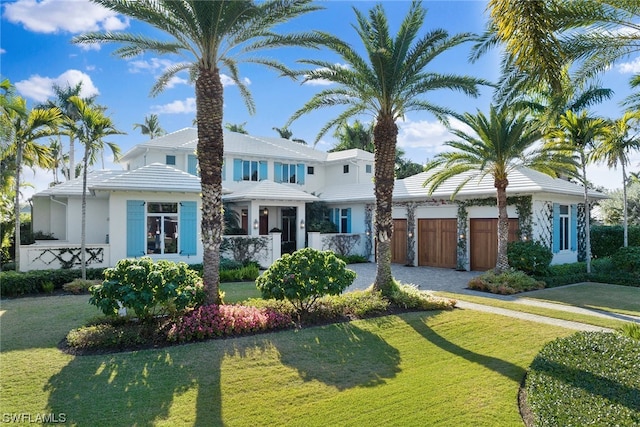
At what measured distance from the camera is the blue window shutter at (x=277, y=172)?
28.2 metres

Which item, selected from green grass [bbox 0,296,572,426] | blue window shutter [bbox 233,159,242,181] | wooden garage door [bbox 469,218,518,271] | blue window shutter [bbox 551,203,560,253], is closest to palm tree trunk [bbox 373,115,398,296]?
green grass [bbox 0,296,572,426]

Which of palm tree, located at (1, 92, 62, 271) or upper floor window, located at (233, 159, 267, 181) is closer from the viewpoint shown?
palm tree, located at (1, 92, 62, 271)

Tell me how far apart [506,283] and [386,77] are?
8.80 meters

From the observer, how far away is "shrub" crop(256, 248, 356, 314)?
9945 mm

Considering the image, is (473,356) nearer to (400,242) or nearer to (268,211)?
(400,242)

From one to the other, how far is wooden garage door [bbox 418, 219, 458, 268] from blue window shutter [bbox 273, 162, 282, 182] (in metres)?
10.4

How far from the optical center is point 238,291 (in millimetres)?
14398

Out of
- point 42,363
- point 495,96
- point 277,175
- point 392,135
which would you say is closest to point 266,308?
point 42,363

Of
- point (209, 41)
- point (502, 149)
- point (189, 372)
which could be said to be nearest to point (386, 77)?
point (209, 41)

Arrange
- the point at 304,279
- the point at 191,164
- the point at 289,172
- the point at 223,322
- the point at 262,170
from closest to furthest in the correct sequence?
the point at 223,322, the point at 304,279, the point at 191,164, the point at 262,170, the point at 289,172

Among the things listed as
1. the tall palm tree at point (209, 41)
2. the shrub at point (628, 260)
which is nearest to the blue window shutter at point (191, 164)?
the tall palm tree at point (209, 41)

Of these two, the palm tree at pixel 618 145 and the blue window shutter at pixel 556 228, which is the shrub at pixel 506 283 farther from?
the palm tree at pixel 618 145

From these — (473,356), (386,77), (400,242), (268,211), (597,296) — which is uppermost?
(386,77)

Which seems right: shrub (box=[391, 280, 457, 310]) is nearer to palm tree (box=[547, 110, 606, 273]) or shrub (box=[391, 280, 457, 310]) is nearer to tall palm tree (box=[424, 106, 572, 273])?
tall palm tree (box=[424, 106, 572, 273])
